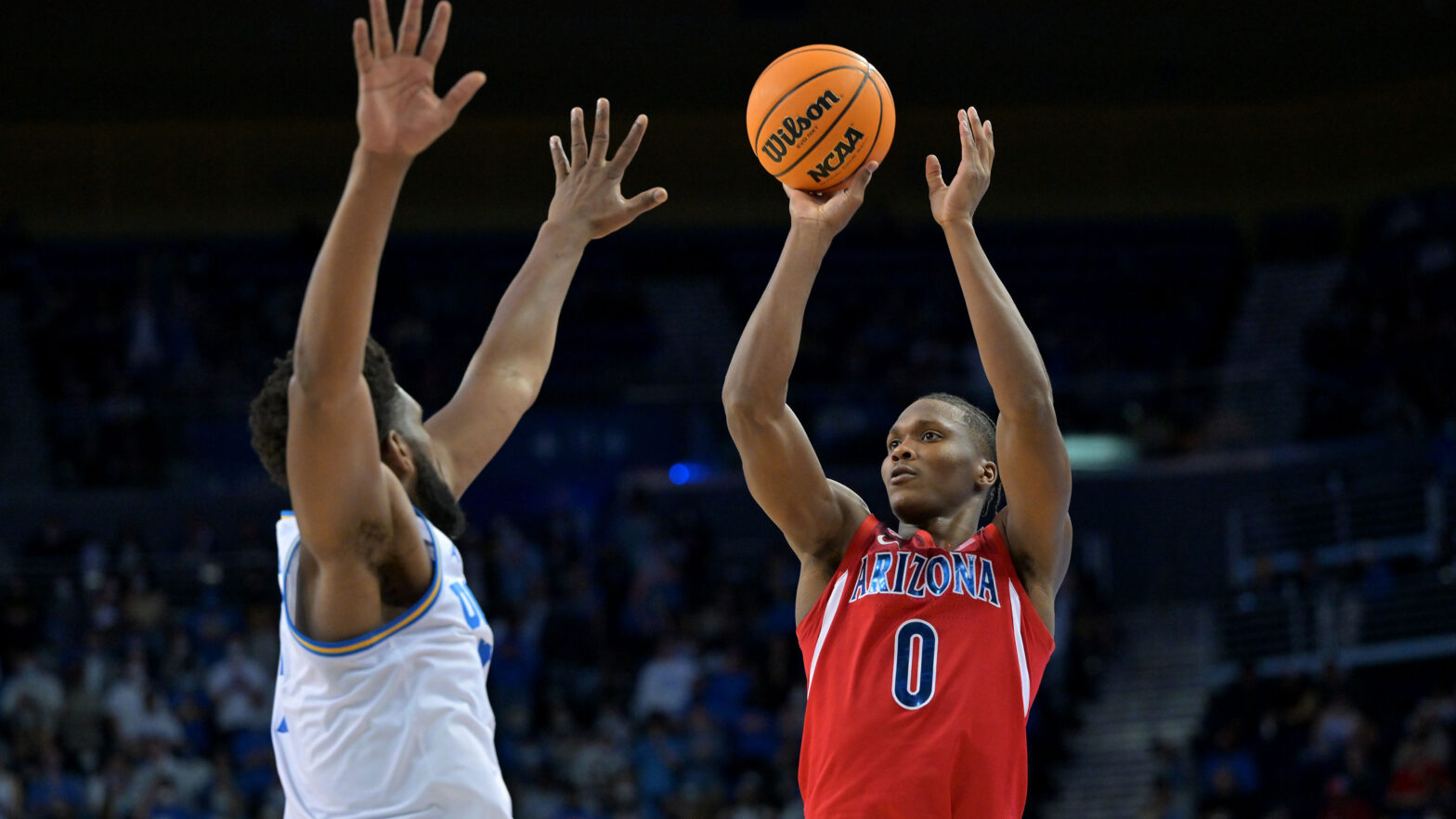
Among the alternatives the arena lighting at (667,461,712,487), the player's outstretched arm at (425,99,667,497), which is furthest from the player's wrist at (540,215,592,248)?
the arena lighting at (667,461,712,487)

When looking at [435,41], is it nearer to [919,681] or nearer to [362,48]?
[362,48]

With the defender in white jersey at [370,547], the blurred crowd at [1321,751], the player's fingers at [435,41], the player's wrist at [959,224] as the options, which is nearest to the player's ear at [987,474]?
the player's wrist at [959,224]

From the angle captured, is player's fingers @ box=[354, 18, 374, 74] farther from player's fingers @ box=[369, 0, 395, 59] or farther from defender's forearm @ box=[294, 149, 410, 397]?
defender's forearm @ box=[294, 149, 410, 397]

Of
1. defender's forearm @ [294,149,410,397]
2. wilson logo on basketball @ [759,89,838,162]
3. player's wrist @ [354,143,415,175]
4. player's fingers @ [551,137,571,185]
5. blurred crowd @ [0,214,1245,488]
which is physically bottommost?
defender's forearm @ [294,149,410,397]

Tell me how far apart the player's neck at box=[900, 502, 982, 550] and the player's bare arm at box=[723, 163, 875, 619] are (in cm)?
16

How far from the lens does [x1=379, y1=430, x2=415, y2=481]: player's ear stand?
3.29m

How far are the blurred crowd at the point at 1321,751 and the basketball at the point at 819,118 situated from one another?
859 centimetres

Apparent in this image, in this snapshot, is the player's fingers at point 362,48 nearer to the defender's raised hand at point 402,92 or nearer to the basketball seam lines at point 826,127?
the defender's raised hand at point 402,92

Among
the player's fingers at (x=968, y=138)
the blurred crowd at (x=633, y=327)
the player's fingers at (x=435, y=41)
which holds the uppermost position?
the blurred crowd at (x=633, y=327)

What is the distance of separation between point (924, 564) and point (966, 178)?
3.37ft

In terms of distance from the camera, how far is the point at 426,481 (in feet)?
11.1

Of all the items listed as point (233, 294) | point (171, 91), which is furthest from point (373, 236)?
point (171, 91)

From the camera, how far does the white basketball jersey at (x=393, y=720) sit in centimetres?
306

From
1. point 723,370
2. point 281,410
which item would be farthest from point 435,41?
point 723,370
